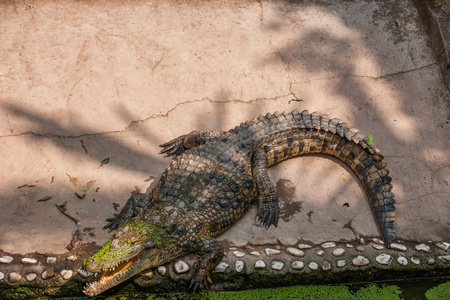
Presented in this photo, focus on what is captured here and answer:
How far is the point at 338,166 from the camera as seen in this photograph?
14.1 feet

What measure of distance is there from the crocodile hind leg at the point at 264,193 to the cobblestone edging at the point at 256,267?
32cm

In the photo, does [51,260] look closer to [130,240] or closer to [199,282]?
[130,240]

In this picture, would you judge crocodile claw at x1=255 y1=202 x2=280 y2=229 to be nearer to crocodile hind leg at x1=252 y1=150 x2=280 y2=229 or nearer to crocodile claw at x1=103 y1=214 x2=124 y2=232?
crocodile hind leg at x1=252 y1=150 x2=280 y2=229

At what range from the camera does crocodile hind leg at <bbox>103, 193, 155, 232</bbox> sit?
Result: 3.65m

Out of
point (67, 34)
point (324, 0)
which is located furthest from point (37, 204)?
point (324, 0)

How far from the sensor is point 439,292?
3451 mm

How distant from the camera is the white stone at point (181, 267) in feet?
10.8

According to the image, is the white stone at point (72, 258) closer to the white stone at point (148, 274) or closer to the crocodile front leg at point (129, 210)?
the crocodile front leg at point (129, 210)

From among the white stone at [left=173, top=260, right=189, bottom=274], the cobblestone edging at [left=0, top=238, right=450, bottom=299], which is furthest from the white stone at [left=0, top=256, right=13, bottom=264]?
the white stone at [left=173, top=260, right=189, bottom=274]

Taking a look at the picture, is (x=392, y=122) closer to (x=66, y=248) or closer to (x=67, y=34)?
(x=66, y=248)

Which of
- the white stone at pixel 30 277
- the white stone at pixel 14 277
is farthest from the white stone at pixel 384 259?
the white stone at pixel 14 277

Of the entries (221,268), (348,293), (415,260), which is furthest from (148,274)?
(415,260)

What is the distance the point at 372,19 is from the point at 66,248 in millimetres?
4572

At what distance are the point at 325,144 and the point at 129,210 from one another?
6.75 ft
